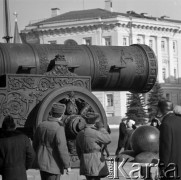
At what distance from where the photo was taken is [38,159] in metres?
9.34

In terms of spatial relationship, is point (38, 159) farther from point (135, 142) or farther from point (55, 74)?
point (135, 142)

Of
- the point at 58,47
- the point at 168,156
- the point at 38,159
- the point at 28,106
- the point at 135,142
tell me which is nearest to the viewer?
the point at 168,156

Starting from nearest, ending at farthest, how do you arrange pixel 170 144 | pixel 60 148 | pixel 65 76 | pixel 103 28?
pixel 170 144 → pixel 60 148 → pixel 65 76 → pixel 103 28

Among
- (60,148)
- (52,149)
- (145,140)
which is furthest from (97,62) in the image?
(60,148)

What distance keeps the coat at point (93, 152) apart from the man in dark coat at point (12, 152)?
140cm

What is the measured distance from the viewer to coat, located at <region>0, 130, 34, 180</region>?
8297 millimetres

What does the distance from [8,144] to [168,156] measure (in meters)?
1.64

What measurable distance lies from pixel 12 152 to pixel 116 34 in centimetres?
7497

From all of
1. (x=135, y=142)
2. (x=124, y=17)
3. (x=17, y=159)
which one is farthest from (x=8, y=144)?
(x=124, y=17)

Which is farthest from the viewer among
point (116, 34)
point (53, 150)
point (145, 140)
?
point (116, 34)

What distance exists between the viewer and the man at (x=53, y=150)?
9164 millimetres

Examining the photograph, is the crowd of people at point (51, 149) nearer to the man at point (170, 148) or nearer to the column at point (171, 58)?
the man at point (170, 148)

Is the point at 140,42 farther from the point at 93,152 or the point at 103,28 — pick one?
the point at 93,152

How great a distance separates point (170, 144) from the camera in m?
8.30
